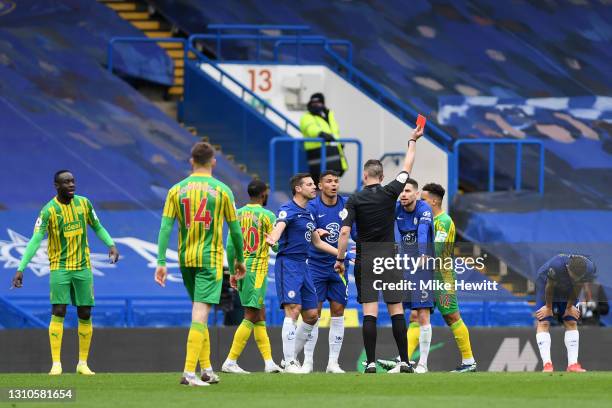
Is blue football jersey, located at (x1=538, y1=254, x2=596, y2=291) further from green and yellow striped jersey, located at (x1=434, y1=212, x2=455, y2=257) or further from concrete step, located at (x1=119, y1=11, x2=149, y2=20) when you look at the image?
concrete step, located at (x1=119, y1=11, x2=149, y2=20)

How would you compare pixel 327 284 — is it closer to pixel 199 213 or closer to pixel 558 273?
pixel 558 273

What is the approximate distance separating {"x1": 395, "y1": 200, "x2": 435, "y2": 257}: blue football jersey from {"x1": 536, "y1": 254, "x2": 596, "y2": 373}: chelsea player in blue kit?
1.35 m

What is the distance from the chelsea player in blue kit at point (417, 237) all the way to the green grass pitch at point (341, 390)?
1485 millimetres

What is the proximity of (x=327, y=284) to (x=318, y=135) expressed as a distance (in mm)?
7718

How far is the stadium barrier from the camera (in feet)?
64.5

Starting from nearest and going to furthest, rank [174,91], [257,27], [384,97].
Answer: [257,27] < [384,97] < [174,91]

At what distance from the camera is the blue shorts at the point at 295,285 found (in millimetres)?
15930

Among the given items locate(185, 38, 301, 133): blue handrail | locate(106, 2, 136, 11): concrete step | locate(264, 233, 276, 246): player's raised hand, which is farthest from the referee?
locate(106, 2, 136, 11): concrete step

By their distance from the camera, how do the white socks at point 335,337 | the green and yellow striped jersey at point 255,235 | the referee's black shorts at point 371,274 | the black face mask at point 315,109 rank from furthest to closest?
the black face mask at point 315,109 < the green and yellow striped jersey at point 255,235 < the white socks at point 335,337 < the referee's black shorts at point 371,274

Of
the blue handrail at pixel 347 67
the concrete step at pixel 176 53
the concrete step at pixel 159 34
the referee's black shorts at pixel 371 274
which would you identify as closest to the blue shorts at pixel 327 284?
the referee's black shorts at pixel 371 274

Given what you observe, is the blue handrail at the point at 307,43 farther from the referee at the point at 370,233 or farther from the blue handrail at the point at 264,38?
the referee at the point at 370,233

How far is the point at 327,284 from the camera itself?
16.3m

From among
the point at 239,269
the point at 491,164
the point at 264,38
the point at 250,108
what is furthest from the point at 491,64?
the point at 239,269

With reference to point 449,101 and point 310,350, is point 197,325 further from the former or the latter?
point 449,101
